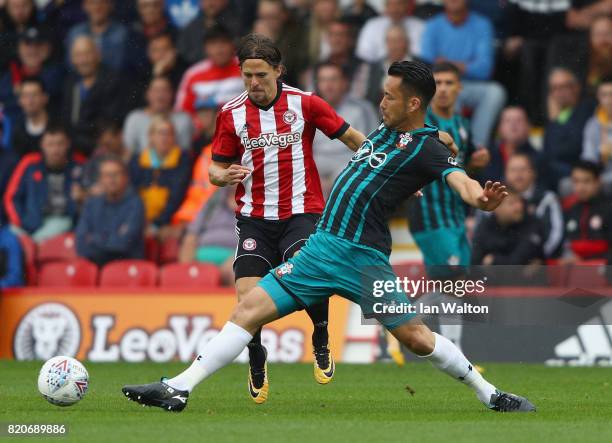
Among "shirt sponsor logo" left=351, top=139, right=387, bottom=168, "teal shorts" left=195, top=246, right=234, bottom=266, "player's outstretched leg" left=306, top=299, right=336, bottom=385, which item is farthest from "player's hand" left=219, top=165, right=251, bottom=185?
"teal shorts" left=195, top=246, right=234, bottom=266

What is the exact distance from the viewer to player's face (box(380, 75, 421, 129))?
8125 mm

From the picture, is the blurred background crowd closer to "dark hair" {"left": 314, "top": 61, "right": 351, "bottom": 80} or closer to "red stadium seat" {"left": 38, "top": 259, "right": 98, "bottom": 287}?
"dark hair" {"left": 314, "top": 61, "right": 351, "bottom": 80}

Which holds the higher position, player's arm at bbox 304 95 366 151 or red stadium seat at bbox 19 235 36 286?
player's arm at bbox 304 95 366 151

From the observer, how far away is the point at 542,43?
54.6 feet

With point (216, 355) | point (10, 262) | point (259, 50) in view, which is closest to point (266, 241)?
point (259, 50)

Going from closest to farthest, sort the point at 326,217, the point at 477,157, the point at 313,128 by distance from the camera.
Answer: the point at 326,217 → the point at 313,128 → the point at 477,157

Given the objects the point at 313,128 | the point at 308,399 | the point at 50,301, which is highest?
the point at 313,128

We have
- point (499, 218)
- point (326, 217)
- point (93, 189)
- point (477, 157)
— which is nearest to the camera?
point (326, 217)

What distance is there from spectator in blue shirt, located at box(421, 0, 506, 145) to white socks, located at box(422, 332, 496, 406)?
785 cm

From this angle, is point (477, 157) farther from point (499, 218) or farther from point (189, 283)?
point (189, 283)

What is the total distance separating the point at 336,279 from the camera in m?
8.22

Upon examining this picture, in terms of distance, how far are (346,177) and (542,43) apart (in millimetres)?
8950

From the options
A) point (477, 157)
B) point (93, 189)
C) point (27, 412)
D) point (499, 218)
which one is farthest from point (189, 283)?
point (27, 412)

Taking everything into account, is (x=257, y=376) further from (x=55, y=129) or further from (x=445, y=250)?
(x=55, y=129)
